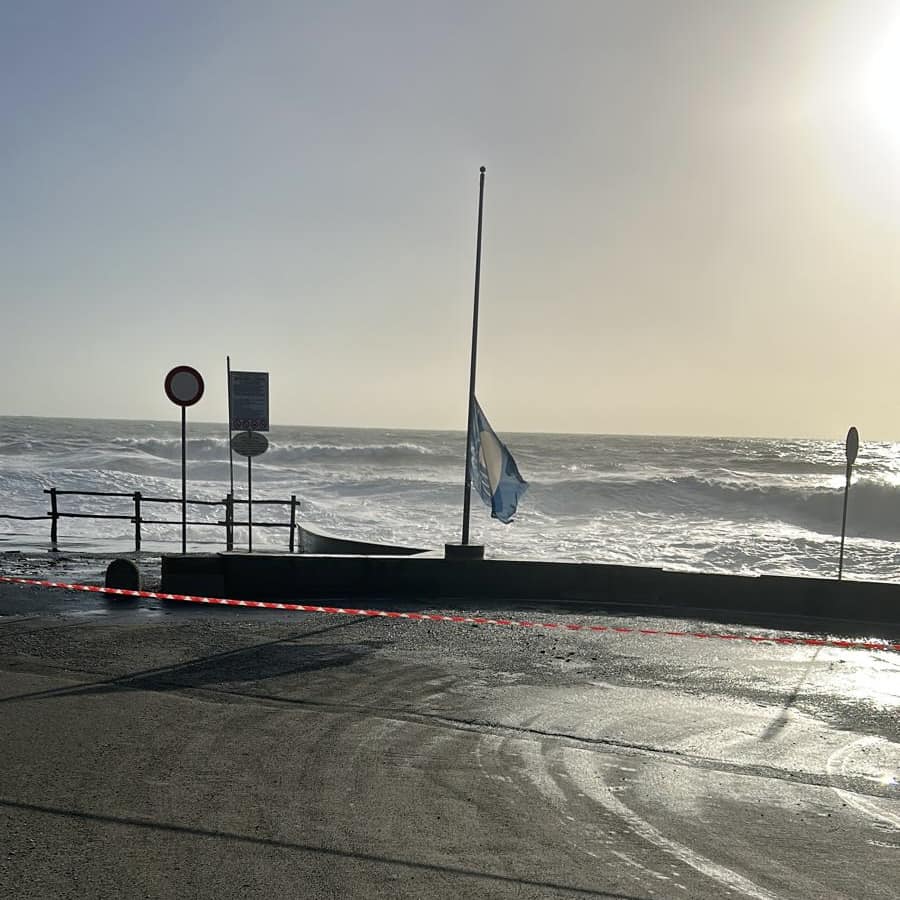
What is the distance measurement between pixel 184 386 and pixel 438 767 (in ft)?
35.4

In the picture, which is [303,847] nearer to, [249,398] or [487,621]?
[487,621]

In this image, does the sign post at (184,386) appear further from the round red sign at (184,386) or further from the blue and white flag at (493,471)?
the blue and white flag at (493,471)

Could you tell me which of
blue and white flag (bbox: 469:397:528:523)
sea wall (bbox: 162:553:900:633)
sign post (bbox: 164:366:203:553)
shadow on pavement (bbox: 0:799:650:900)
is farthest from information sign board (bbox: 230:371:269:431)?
shadow on pavement (bbox: 0:799:650:900)

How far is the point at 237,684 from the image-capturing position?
A: 838 centimetres

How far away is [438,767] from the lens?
6.25 metres

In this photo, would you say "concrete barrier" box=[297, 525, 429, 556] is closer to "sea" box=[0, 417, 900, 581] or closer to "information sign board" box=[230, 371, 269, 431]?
"information sign board" box=[230, 371, 269, 431]

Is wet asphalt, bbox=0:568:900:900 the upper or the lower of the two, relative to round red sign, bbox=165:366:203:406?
lower

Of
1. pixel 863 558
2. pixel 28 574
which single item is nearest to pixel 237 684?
pixel 28 574

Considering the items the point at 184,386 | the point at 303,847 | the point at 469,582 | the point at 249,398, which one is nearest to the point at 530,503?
the point at 249,398

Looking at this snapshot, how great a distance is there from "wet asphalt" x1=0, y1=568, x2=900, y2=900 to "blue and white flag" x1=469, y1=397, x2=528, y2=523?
3897 millimetres

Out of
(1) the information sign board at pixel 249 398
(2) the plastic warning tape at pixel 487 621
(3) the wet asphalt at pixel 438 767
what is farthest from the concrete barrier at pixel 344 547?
(3) the wet asphalt at pixel 438 767

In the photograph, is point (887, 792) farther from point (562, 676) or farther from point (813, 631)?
point (813, 631)

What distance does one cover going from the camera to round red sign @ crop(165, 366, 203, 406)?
15.9 metres

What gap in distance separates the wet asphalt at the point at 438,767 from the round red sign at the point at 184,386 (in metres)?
5.82
